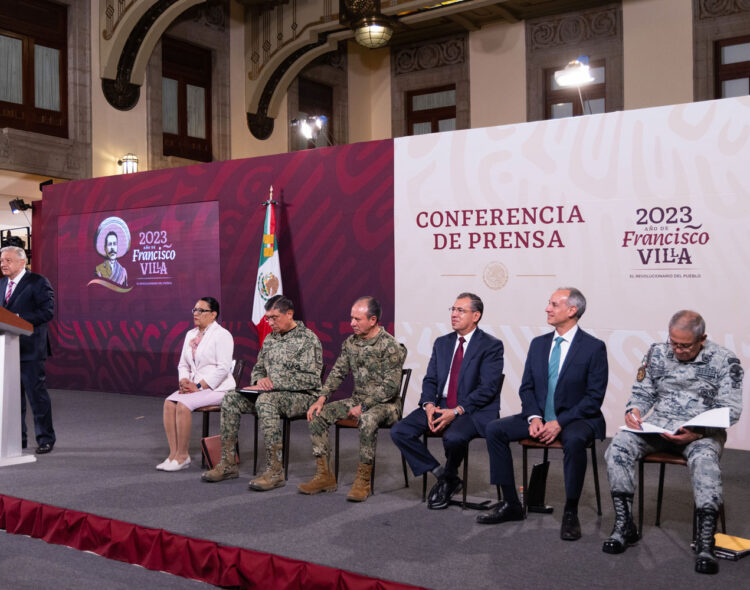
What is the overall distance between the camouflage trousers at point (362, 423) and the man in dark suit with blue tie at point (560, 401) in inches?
24.9

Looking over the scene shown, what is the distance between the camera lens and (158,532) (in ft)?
11.1

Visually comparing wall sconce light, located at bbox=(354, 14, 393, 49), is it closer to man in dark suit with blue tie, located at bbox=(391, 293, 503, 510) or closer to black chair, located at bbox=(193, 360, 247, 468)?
black chair, located at bbox=(193, 360, 247, 468)

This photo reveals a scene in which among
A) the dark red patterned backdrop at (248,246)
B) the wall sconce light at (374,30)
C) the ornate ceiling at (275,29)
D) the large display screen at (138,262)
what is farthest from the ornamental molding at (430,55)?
the large display screen at (138,262)

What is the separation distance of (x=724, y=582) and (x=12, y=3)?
1032 cm

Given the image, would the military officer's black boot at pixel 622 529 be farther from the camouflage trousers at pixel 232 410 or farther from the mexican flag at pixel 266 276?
the mexican flag at pixel 266 276

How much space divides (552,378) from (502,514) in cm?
63

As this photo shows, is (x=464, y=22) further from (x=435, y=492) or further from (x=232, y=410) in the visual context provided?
(x=435, y=492)

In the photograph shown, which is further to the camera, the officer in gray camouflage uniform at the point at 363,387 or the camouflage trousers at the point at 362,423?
the officer in gray camouflage uniform at the point at 363,387

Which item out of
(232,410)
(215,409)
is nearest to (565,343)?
(232,410)

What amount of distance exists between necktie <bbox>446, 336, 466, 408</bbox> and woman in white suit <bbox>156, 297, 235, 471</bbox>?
1354 mm

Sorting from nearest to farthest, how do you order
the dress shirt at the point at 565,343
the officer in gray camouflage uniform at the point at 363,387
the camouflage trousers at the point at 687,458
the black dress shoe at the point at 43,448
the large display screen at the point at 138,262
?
the camouflage trousers at the point at 687,458 < the dress shirt at the point at 565,343 < the officer in gray camouflage uniform at the point at 363,387 < the black dress shoe at the point at 43,448 < the large display screen at the point at 138,262

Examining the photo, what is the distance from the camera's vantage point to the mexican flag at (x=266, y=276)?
6910 mm

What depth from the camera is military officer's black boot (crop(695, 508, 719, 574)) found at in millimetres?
2873

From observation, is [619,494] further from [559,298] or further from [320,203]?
[320,203]
